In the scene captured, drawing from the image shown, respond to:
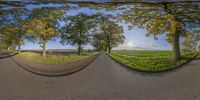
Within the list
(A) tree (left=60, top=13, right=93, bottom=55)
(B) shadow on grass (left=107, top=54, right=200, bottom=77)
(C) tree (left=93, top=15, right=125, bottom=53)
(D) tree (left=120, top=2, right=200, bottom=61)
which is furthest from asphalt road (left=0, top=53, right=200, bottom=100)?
(D) tree (left=120, top=2, right=200, bottom=61)

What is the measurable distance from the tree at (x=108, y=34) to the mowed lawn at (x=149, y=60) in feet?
0.51

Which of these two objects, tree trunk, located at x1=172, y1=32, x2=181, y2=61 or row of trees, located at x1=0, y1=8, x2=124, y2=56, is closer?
row of trees, located at x1=0, y1=8, x2=124, y2=56

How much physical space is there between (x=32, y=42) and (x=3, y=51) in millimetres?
406

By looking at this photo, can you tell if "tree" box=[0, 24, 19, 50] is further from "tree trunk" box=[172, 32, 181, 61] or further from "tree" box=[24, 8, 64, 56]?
"tree trunk" box=[172, 32, 181, 61]

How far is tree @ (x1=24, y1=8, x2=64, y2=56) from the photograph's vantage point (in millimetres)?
3430

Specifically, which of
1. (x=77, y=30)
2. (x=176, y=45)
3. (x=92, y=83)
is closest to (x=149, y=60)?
(x=176, y=45)

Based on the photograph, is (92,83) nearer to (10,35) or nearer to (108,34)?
(108,34)

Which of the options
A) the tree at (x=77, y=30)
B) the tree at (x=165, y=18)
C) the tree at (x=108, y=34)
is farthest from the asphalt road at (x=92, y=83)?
the tree at (x=165, y=18)

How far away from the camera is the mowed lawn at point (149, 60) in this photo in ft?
11.9

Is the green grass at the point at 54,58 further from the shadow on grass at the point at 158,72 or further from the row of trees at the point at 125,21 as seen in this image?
the shadow on grass at the point at 158,72

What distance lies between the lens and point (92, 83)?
11.8ft

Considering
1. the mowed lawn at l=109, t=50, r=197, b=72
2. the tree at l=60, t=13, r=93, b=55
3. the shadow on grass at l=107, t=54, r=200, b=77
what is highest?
the tree at l=60, t=13, r=93, b=55

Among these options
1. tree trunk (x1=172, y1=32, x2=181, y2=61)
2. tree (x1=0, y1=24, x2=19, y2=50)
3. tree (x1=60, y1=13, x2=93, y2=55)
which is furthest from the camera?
tree trunk (x1=172, y1=32, x2=181, y2=61)

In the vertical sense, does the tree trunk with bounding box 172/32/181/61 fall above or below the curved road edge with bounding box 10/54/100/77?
above
